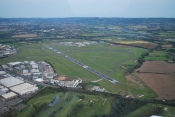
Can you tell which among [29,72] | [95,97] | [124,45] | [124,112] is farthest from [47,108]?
[124,45]

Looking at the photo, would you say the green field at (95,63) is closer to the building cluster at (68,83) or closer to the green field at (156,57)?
the building cluster at (68,83)

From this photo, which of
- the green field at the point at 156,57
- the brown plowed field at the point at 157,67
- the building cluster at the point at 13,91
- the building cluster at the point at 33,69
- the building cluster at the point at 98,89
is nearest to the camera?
the building cluster at the point at 13,91

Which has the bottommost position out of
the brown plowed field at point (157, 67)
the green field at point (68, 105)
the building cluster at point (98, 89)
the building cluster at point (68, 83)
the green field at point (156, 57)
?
the green field at point (68, 105)

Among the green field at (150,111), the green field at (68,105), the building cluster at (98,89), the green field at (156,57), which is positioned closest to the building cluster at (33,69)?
the green field at (68,105)

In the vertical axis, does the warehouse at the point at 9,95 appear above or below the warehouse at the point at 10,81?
below

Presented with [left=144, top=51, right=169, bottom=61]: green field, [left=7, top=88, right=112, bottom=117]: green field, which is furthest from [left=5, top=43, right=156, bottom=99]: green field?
[left=7, top=88, right=112, bottom=117]: green field

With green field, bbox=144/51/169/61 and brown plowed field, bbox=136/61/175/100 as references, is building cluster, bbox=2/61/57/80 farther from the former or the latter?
green field, bbox=144/51/169/61
